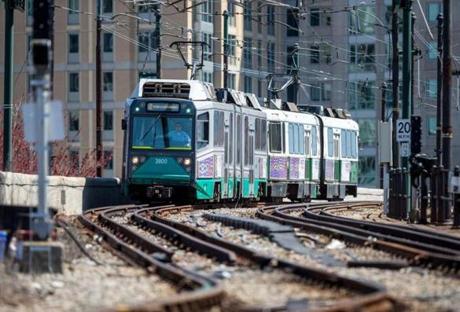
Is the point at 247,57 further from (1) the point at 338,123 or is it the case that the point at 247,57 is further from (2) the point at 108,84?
(1) the point at 338,123

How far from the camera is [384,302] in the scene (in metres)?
10.8

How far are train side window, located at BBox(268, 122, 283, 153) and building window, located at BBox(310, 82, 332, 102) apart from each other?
3937cm

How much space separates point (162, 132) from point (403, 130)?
6412 millimetres

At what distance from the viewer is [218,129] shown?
33.2m

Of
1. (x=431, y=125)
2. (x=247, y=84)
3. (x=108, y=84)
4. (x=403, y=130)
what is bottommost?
(x=403, y=130)

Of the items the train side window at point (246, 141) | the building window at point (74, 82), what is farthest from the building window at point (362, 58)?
the train side window at point (246, 141)

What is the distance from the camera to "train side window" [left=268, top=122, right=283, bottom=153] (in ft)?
130

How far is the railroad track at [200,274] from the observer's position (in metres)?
10.5

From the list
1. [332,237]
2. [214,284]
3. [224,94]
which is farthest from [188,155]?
[214,284]

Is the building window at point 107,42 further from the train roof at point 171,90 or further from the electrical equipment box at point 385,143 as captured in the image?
the electrical equipment box at point 385,143

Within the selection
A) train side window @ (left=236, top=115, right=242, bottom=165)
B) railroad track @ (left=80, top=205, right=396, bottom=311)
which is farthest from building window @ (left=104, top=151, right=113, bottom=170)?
railroad track @ (left=80, top=205, right=396, bottom=311)

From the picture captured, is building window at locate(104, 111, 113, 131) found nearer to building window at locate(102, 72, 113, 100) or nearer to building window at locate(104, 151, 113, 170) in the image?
building window at locate(102, 72, 113, 100)

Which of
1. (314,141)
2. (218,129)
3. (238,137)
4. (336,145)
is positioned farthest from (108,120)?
(218,129)

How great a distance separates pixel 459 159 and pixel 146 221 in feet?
172
